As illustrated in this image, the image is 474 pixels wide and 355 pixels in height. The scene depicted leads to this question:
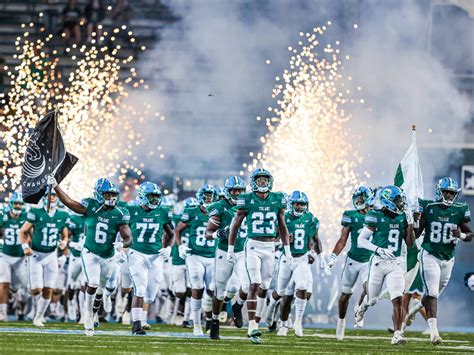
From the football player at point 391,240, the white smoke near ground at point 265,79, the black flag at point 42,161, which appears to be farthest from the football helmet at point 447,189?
the white smoke near ground at point 265,79

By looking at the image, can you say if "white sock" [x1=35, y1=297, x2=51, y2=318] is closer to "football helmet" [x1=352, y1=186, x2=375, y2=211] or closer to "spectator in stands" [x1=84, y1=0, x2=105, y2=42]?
"football helmet" [x1=352, y1=186, x2=375, y2=211]

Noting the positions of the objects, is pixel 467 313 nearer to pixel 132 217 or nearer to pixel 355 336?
pixel 355 336

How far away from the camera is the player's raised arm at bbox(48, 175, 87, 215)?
13689 mm

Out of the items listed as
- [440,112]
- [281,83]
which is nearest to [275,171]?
[281,83]

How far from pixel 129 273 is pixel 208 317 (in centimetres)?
115

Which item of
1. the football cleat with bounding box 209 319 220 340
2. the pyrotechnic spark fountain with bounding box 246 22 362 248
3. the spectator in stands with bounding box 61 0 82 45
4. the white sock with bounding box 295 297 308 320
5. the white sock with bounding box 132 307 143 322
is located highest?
the spectator in stands with bounding box 61 0 82 45

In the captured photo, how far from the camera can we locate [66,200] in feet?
45.1

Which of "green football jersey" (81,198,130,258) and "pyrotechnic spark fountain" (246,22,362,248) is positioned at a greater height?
"pyrotechnic spark fountain" (246,22,362,248)

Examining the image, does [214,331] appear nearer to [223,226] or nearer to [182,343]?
[182,343]

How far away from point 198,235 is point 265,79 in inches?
451

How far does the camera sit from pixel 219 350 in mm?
12422

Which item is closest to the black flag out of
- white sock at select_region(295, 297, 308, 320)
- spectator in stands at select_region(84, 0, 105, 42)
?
white sock at select_region(295, 297, 308, 320)

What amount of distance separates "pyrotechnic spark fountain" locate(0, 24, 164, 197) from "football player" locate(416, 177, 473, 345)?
1065cm

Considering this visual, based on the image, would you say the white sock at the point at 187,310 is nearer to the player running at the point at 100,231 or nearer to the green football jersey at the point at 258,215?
the player running at the point at 100,231
